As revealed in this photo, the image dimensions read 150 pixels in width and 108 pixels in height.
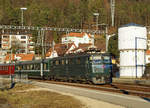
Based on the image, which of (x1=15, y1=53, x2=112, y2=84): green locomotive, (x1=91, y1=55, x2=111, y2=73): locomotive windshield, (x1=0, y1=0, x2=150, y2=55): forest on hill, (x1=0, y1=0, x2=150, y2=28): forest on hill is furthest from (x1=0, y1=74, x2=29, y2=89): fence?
(x1=0, y1=0, x2=150, y2=28): forest on hill

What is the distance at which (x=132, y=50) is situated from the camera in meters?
39.1

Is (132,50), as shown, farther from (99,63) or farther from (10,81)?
(10,81)

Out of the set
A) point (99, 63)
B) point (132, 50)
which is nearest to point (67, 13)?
point (132, 50)

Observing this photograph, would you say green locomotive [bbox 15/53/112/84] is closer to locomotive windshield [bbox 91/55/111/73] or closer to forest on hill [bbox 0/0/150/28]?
locomotive windshield [bbox 91/55/111/73]

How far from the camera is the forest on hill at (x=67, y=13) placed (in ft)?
317

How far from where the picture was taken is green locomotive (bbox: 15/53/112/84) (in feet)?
92.1

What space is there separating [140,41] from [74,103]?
2569 cm

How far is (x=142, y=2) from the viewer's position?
159 m

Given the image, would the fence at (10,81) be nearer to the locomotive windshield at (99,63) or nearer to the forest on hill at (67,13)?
the locomotive windshield at (99,63)

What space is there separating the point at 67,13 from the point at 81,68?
304ft

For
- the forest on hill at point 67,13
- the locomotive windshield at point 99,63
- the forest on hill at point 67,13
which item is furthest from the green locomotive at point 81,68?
the forest on hill at point 67,13

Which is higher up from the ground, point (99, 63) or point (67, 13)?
point (67, 13)

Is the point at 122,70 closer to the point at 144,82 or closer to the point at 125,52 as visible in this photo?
the point at 125,52

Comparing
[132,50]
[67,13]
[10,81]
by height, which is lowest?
[10,81]
